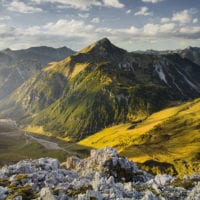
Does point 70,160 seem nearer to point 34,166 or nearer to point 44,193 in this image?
point 34,166

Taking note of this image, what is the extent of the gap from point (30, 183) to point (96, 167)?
54310 millimetres

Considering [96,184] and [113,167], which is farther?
[113,167]

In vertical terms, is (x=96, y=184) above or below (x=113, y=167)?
above

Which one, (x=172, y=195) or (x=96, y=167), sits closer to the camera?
(x=172, y=195)

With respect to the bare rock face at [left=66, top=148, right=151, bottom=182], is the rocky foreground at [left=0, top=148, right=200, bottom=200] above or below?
above

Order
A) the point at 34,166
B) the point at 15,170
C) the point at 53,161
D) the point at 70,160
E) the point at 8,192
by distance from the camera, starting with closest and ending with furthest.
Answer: the point at 8,192
the point at 15,170
the point at 34,166
the point at 53,161
the point at 70,160

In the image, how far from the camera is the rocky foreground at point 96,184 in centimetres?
5866

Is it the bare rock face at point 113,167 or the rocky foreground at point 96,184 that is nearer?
the rocky foreground at point 96,184

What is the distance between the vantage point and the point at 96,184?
226 ft

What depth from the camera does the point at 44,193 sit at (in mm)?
61531

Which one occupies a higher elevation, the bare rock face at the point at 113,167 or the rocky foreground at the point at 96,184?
the rocky foreground at the point at 96,184

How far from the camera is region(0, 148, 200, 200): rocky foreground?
2309 inches

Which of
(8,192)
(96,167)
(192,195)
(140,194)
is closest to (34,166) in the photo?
(96,167)

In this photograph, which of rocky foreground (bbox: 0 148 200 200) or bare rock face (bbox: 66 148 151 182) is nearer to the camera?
rocky foreground (bbox: 0 148 200 200)
